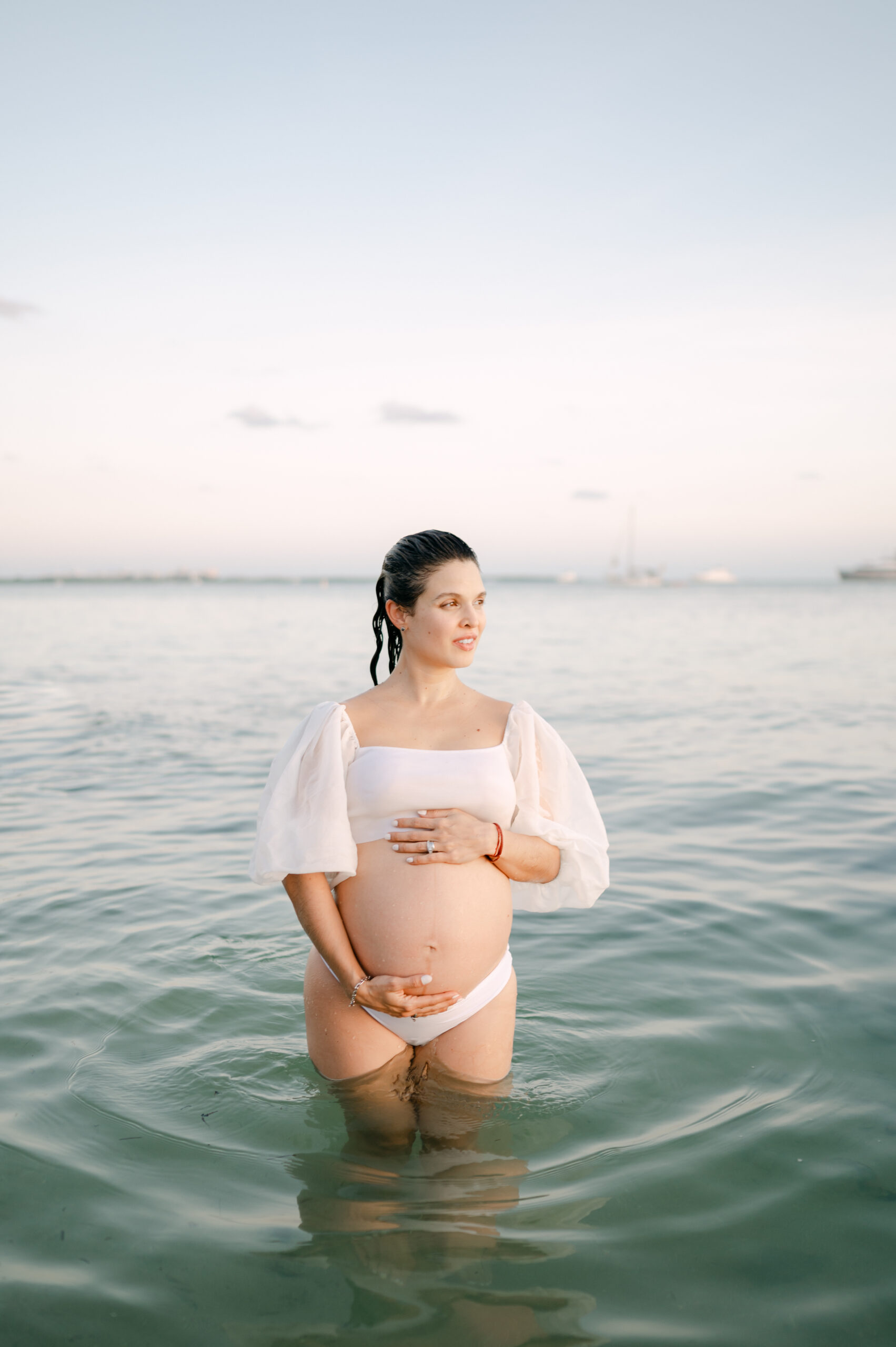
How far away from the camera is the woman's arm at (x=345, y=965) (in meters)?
3.46

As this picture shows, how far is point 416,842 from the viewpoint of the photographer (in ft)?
11.4

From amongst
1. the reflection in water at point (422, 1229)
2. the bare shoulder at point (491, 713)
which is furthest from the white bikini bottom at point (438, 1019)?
the bare shoulder at point (491, 713)

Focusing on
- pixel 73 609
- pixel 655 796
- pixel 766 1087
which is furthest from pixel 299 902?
pixel 73 609

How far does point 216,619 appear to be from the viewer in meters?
52.3

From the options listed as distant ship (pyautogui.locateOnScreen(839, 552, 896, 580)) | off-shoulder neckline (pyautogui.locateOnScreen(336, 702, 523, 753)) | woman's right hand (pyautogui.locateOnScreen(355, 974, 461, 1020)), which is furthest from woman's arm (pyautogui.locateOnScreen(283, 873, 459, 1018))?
distant ship (pyautogui.locateOnScreen(839, 552, 896, 580))

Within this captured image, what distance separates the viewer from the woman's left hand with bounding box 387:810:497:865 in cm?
345

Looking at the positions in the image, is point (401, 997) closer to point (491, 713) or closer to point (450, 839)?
point (450, 839)

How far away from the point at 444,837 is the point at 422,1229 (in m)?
1.33

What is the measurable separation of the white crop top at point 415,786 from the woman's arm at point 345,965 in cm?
27

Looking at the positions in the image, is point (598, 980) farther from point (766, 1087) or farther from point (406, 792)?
point (406, 792)

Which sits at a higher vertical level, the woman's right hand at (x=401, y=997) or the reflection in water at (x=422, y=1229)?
the woman's right hand at (x=401, y=997)

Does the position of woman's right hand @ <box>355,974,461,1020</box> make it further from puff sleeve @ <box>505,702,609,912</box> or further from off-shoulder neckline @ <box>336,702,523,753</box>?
off-shoulder neckline @ <box>336,702,523,753</box>

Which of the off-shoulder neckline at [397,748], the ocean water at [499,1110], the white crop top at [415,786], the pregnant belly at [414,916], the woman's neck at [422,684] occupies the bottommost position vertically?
the ocean water at [499,1110]

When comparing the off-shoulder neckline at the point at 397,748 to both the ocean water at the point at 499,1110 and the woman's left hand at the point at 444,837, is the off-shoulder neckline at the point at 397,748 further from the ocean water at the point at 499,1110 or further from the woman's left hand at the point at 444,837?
the ocean water at the point at 499,1110
